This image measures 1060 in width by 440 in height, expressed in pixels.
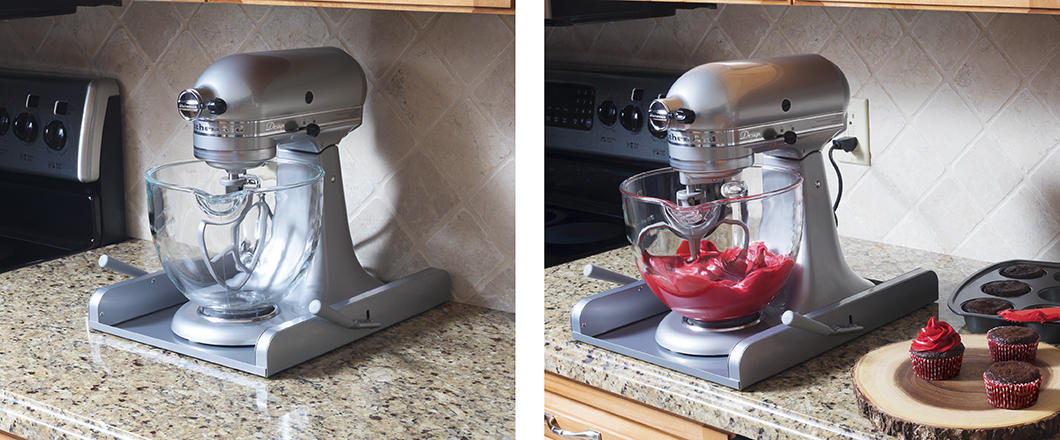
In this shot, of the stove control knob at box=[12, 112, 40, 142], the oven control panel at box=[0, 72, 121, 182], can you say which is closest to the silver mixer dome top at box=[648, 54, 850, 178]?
the oven control panel at box=[0, 72, 121, 182]

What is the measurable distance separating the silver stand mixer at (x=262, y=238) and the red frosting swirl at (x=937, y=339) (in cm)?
66

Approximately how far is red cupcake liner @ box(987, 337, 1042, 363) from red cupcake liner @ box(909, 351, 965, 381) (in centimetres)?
4

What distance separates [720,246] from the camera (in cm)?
101

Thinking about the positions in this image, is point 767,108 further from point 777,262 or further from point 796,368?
point 796,368

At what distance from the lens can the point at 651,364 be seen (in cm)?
101

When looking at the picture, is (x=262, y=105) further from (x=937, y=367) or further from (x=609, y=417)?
(x=937, y=367)

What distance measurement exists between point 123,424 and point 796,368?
728mm

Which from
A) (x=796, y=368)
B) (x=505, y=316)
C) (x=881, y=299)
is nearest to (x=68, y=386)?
(x=505, y=316)

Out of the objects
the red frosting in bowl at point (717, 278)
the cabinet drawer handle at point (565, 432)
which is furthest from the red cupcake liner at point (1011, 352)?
the cabinet drawer handle at point (565, 432)

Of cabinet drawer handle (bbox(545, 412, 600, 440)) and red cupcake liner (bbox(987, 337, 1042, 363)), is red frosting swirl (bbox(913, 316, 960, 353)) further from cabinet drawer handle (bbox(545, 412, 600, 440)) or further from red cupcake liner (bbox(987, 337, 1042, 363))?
cabinet drawer handle (bbox(545, 412, 600, 440))

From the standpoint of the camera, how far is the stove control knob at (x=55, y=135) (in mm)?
1505

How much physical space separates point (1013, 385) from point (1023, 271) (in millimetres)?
422

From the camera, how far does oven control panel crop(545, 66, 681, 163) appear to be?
1444 millimetres

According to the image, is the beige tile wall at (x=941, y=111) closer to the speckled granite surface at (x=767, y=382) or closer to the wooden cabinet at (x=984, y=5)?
the speckled granite surface at (x=767, y=382)
